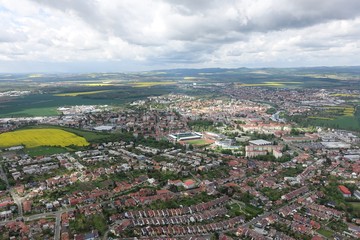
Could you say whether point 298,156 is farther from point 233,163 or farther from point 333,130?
point 333,130

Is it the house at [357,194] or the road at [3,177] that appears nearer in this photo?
the house at [357,194]

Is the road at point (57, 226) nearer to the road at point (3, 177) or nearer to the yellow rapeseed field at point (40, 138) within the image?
the road at point (3, 177)

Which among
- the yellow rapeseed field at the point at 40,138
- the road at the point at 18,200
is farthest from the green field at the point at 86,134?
the road at the point at 18,200

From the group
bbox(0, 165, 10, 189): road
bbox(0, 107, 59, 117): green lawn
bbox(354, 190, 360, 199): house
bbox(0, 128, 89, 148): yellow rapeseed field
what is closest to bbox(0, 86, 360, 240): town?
bbox(0, 165, 10, 189): road

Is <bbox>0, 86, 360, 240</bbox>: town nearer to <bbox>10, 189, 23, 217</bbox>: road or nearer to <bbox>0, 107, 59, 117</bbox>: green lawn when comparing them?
<bbox>10, 189, 23, 217</bbox>: road

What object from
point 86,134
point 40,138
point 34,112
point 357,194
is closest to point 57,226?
point 357,194

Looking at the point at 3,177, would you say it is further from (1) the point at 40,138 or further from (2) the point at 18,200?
(1) the point at 40,138

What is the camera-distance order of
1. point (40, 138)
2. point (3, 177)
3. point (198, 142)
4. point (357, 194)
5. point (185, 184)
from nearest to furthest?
point (357, 194) → point (185, 184) → point (3, 177) → point (198, 142) → point (40, 138)
